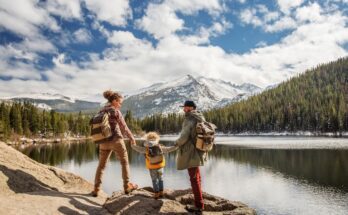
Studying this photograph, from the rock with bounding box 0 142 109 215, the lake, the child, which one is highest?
the child

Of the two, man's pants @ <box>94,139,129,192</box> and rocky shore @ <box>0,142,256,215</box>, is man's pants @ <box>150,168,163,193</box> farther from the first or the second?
man's pants @ <box>94,139,129,192</box>

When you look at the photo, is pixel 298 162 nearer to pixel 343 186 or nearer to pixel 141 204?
pixel 343 186

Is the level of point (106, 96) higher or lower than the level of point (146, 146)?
higher

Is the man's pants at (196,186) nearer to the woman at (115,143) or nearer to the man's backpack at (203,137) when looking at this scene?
the man's backpack at (203,137)

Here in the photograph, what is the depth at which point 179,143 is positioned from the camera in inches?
444

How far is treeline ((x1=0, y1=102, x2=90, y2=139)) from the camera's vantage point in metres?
114

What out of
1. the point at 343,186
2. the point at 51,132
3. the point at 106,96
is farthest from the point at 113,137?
the point at 51,132

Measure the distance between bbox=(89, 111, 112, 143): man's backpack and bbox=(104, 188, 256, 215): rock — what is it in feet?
7.37

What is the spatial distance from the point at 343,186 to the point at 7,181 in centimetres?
3112

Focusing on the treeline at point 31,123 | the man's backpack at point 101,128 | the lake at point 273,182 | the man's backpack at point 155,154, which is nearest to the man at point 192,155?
the man's backpack at point 155,154

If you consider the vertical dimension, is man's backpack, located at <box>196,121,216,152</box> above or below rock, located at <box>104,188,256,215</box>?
above

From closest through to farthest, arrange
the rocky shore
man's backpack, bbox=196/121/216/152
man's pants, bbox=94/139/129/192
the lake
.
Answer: the rocky shore < man's backpack, bbox=196/121/216/152 < man's pants, bbox=94/139/129/192 < the lake

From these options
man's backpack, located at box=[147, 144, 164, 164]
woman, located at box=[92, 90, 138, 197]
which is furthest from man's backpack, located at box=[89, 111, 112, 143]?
man's backpack, located at box=[147, 144, 164, 164]

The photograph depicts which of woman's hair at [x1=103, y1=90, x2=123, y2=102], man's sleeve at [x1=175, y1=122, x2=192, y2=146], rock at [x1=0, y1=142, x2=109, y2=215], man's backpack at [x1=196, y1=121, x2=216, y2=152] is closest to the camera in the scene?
rock at [x1=0, y1=142, x2=109, y2=215]
